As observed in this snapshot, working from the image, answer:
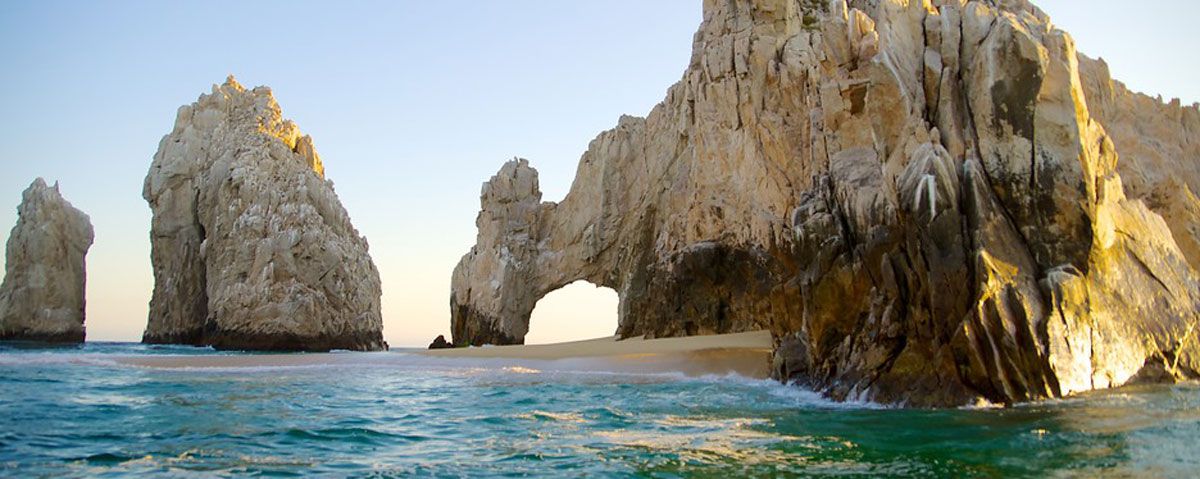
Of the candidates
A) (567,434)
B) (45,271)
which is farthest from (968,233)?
(45,271)

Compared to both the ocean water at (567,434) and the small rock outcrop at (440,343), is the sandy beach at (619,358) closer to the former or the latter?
the ocean water at (567,434)

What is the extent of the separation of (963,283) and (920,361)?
1.17m

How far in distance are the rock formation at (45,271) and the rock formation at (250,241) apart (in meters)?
4.40

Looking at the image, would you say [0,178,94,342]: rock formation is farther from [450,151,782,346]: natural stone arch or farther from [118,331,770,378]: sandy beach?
[118,331,770,378]: sandy beach

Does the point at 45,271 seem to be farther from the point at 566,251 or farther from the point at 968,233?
the point at 968,233

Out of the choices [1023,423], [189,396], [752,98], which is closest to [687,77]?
[752,98]

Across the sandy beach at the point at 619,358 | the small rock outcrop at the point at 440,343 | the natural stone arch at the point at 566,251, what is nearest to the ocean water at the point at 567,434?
the sandy beach at the point at 619,358

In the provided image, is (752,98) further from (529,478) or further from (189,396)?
(529,478)

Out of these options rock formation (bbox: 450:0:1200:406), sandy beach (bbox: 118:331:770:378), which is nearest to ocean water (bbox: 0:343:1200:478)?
rock formation (bbox: 450:0:1200:406)

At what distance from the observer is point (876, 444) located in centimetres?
806

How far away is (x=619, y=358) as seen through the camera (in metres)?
21.2

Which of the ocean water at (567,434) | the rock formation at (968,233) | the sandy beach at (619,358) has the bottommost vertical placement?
the ocean water at (567,434)

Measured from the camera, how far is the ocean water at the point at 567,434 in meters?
7.08

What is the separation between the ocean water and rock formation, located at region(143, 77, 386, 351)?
2480 centimetres
